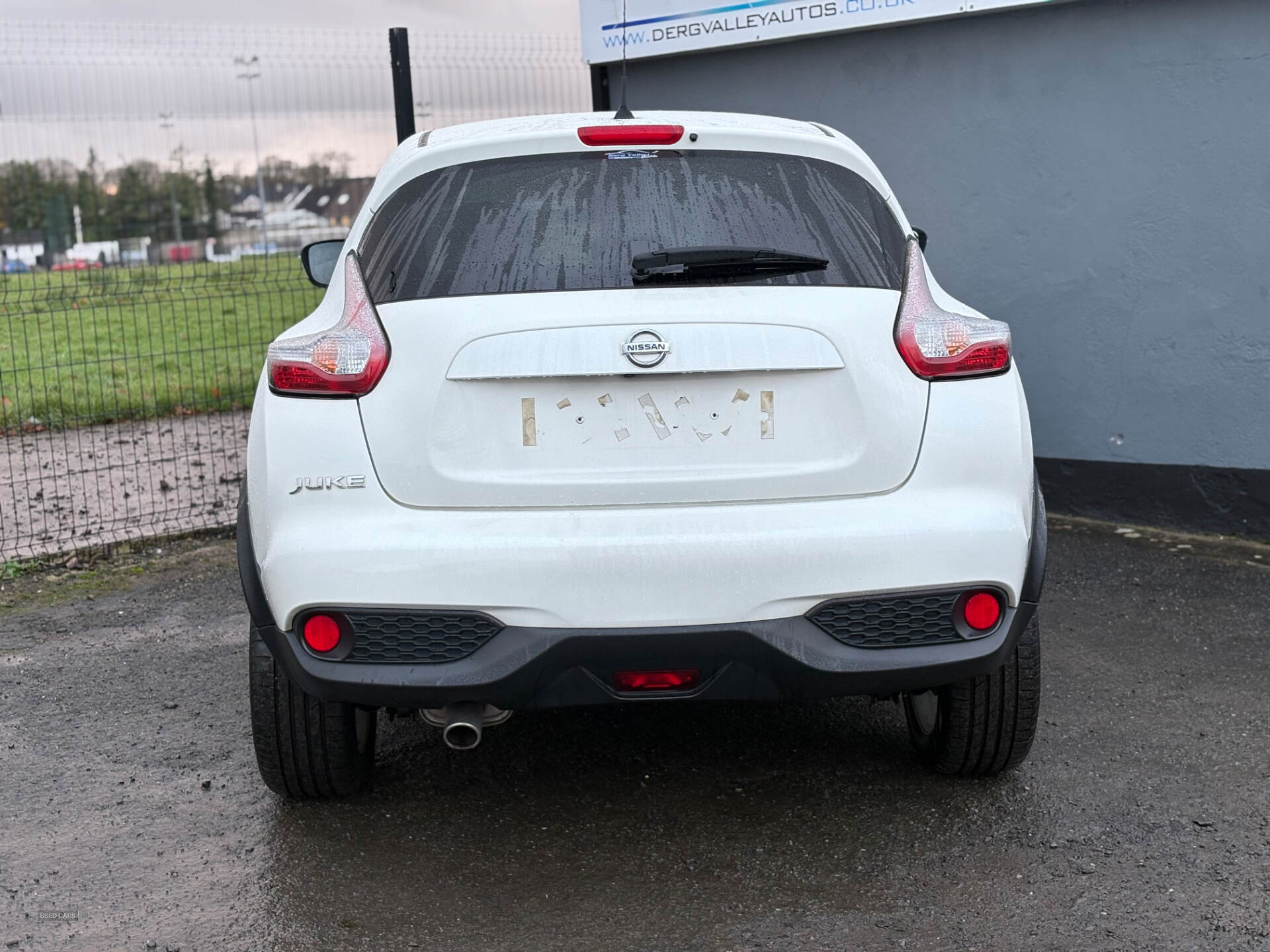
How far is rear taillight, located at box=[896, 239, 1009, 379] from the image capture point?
120 inches

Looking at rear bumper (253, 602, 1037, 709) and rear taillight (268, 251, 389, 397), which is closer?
rear bumper (253, 602, 1037, 709)

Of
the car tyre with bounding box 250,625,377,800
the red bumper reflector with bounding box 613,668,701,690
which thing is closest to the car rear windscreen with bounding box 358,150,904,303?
the red bumper reflector with bounding box 613,668,701,690

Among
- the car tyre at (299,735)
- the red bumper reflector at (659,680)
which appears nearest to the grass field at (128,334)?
the car tyre at (299,735)

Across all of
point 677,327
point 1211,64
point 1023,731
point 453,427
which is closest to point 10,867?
point 453,427

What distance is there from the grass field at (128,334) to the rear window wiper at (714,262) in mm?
5168

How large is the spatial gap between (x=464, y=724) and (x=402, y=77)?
515 centimetres

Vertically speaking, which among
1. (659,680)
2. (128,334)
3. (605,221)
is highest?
(605,221)

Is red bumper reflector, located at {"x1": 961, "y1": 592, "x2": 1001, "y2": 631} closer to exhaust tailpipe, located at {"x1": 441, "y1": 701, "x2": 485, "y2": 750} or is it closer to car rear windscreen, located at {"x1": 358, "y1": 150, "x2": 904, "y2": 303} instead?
car rear windscreen, located at {"x1": 358, "y1": 150, "x2": 904, "y2": 303}

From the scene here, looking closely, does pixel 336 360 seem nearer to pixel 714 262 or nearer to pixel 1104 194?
pixel 714 262

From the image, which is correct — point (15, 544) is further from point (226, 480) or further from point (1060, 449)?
point (1060, 449)

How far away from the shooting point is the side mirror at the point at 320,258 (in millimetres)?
4386

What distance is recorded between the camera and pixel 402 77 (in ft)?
24.2

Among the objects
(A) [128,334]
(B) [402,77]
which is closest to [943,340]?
(B) [402,77]

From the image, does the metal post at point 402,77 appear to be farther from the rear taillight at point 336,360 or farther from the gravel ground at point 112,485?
the rear taillight at point 336,360
